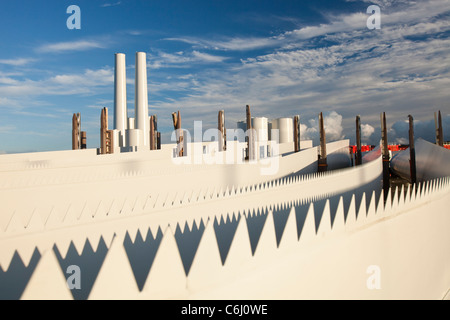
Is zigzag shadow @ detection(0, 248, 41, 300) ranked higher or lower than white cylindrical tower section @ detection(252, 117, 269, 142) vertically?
lower

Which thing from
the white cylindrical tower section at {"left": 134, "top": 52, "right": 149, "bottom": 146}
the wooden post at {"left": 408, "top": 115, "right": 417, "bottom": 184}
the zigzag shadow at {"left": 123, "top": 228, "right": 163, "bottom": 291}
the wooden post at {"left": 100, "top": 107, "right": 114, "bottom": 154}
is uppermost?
the white cylindrical tower section at {"left": 134, "top": 52, "right": 149, "bottom": 146}

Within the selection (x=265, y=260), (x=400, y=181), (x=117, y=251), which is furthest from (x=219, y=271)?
(x=400, y=181)

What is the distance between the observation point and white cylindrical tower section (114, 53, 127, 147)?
30328mm

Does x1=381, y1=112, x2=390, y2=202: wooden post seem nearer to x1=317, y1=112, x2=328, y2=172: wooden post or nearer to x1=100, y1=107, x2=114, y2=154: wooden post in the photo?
x1=317, y1=112, x2=328, y2=172: wooden post

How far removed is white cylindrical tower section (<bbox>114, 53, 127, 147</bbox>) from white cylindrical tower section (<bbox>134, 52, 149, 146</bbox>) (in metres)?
1.32

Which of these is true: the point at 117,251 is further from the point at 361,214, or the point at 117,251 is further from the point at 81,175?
the point at 81,175

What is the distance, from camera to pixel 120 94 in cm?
3062

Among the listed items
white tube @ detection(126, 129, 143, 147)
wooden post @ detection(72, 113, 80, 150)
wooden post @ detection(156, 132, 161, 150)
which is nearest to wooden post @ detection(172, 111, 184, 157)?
white tube @ detection(126, 129, 143, 147)

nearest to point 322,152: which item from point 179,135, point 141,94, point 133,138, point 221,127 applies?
point 221,127

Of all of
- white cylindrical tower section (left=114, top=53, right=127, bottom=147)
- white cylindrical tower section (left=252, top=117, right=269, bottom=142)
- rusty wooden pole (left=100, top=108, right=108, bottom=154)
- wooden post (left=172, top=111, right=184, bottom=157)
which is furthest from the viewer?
white cylindrical tower section (left=252, top=117, right=269, bottom=142)

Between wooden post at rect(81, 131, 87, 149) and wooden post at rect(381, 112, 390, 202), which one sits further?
wooden post at rect(81, 131, 87, 149)

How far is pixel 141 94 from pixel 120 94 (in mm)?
2137

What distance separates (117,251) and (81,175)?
9.38 m
